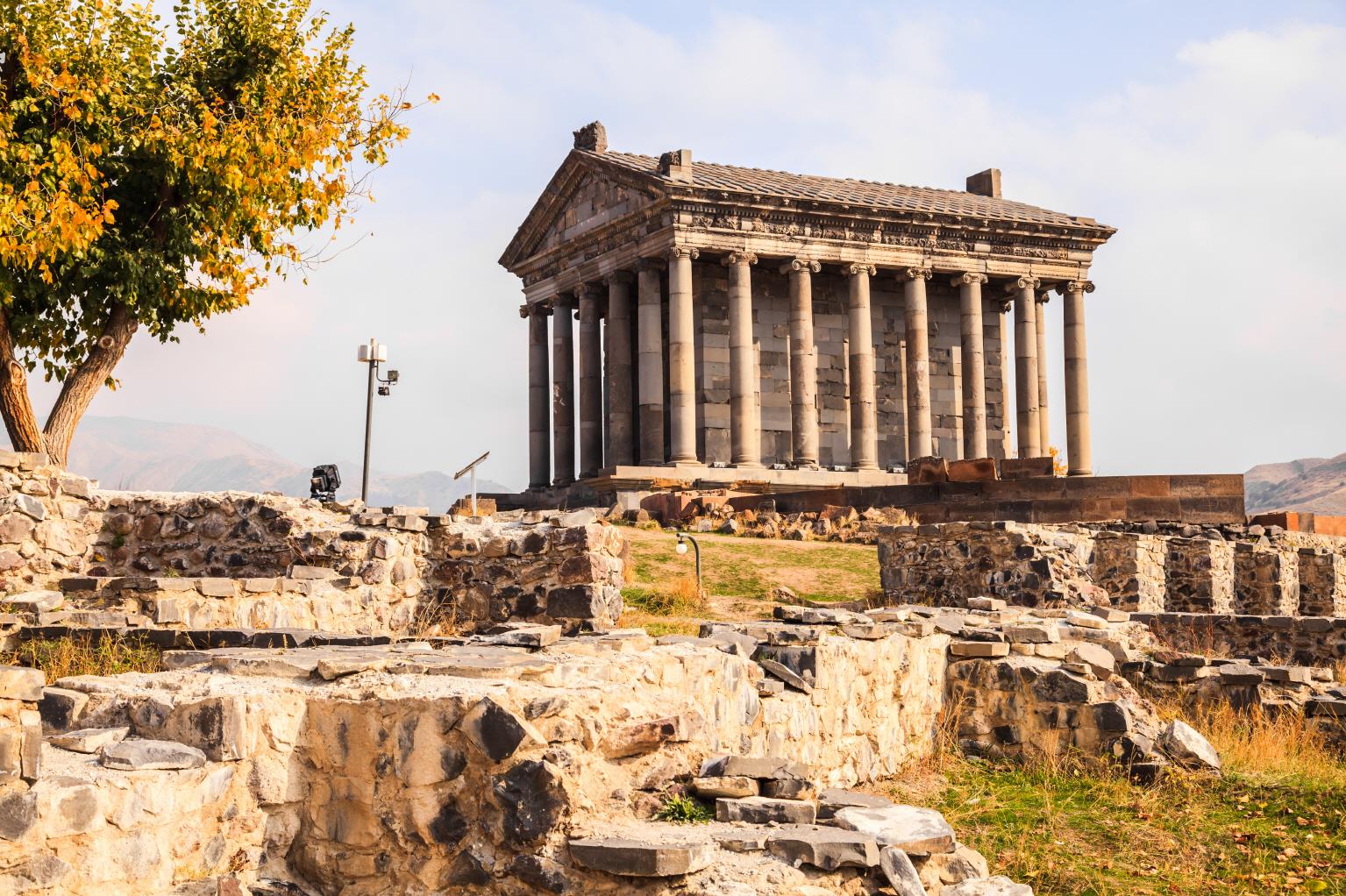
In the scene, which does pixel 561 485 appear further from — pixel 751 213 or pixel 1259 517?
pixel 1259 517

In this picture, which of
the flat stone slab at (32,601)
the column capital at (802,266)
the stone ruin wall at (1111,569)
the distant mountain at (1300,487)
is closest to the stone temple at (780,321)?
the column capital at (802,266)

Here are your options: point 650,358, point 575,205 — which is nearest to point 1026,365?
point 650,358

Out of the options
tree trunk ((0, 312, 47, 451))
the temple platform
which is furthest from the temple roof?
tree trunk ((0, 312, 47, 451))

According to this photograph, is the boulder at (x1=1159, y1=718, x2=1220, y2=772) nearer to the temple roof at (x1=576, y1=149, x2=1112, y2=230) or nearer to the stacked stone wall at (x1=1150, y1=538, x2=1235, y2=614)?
the stacked stone wall at (x1=1150, y1=538, x2=1235, y2=614)

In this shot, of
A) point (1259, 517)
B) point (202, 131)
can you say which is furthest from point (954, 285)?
point (202, 131)

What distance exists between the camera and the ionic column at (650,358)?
1412 inches

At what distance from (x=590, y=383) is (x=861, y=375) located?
8.10m

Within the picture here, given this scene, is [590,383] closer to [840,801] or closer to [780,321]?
[780,321]

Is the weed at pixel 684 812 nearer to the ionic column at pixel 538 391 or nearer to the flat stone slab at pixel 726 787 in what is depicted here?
the flat stone slab at pixel 726 787

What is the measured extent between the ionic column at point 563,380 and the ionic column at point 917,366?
10.1m

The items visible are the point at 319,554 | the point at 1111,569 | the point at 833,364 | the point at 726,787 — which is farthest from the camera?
the point at 833,364

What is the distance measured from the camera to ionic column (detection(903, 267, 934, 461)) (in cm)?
3762

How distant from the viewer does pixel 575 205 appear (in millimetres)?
38906

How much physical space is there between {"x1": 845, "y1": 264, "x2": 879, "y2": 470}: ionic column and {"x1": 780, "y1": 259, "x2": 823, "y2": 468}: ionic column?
1.10 m
